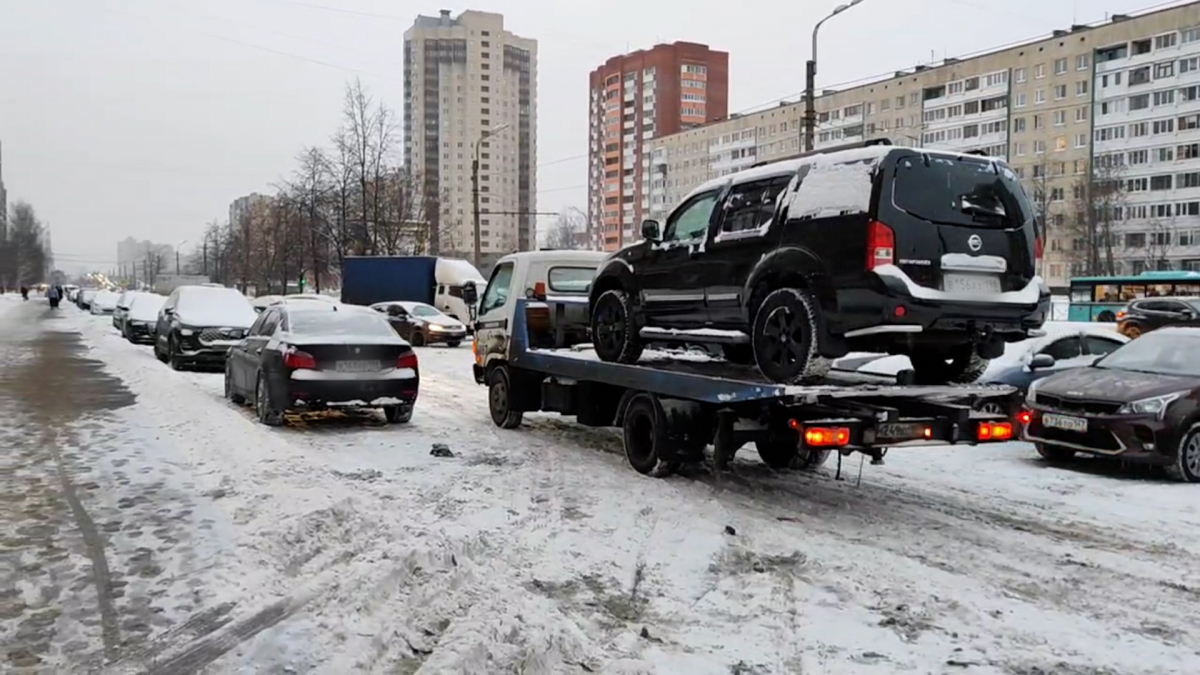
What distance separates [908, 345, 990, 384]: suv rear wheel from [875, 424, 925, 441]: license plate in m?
0.93

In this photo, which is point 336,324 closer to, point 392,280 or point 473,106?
point 392,280

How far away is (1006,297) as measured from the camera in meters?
6.96

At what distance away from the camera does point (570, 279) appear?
12.2 m

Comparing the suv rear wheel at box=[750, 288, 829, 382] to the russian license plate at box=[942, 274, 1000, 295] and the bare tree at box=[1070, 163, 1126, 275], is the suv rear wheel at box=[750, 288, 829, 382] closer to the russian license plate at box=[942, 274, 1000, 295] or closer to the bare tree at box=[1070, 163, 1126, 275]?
the russian license plate at box=[942, 274, 1000, 295]

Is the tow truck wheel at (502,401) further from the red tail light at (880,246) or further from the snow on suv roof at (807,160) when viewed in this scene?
the red tail light at (880,246)

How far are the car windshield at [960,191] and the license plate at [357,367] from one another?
6792 millimetres

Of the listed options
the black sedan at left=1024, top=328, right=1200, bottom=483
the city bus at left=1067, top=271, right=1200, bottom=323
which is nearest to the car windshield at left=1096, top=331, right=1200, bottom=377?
the black sedan at left=1024, top=328, right=1200, bottom=483

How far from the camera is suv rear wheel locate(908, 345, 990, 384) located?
300 inches

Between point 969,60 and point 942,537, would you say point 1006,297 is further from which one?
point 969,60

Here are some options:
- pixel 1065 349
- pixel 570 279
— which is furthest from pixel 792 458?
pixel 1065 349

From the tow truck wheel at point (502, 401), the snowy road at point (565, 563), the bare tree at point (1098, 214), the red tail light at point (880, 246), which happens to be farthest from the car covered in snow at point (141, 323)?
the bare tree at point (1098, 214)

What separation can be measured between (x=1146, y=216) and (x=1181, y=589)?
75050mm

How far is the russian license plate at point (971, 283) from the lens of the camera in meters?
6.74

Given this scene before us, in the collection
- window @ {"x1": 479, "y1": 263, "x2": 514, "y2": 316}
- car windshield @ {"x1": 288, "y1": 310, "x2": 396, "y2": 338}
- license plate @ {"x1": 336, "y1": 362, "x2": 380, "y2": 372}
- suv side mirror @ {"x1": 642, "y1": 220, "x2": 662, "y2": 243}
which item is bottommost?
license plate @ {"x1": 336, "y1": 362, "x2": 380, "y2": 372}
